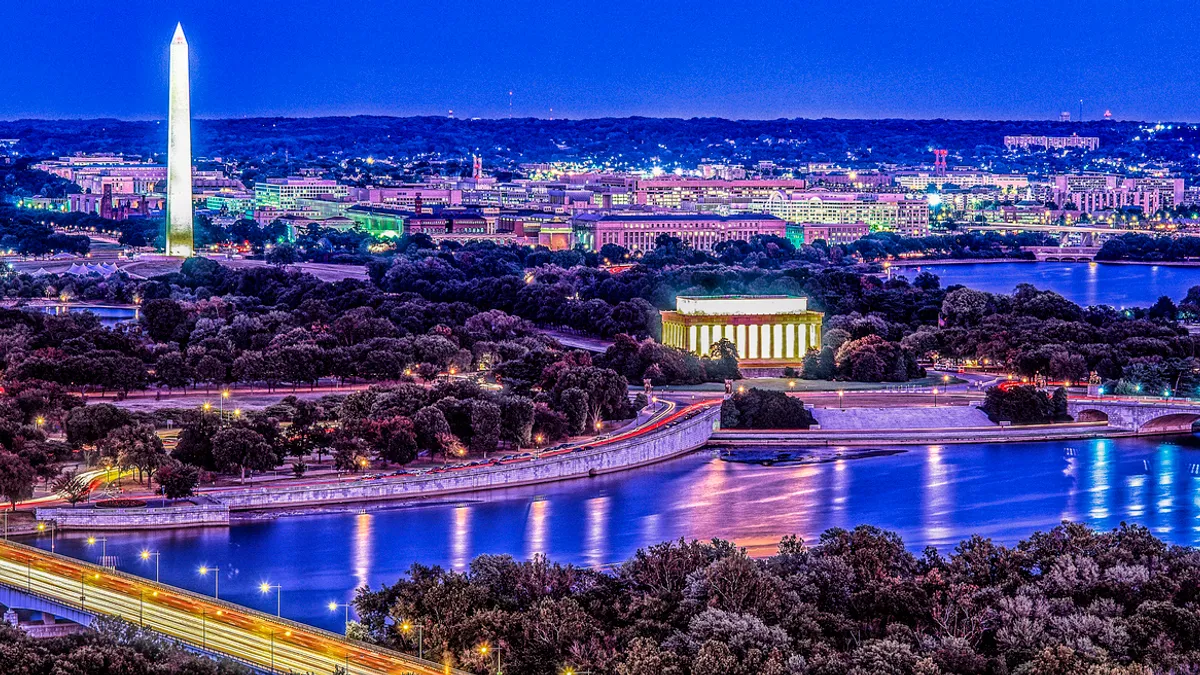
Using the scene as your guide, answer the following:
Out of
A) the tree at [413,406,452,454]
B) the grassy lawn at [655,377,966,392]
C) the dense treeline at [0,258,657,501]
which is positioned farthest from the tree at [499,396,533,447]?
the grassy lawn at [655,377,966,392]

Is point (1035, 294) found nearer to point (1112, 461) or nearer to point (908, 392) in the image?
point (908, 392)

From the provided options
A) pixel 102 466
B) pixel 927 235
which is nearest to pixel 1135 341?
pixel 102 466

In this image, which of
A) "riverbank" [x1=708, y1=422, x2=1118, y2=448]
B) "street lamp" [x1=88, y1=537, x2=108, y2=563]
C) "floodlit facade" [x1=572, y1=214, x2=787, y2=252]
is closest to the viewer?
"street lamp" [x1=88, y1=537, x2=108, y2=563]

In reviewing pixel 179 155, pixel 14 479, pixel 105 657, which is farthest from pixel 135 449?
pixel 179 155

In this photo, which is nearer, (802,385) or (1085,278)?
(802,385)

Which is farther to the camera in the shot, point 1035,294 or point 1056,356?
point 1035,294

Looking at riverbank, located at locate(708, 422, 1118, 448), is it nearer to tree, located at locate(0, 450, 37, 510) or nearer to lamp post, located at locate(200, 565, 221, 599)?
tree, located at locate(0, 450, 37, 510)

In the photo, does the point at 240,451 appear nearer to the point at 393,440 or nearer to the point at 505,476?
the point at 393,440
